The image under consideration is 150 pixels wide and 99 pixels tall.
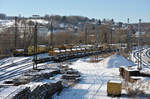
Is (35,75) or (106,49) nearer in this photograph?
(35,75)

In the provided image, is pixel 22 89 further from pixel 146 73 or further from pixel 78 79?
pixel 146 73

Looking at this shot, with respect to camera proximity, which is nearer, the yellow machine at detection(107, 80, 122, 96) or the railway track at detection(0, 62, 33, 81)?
the yellow machine at detection(107, 80, 122, 96)

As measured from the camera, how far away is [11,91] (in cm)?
1102

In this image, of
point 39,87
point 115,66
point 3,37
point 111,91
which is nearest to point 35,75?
point 39,87

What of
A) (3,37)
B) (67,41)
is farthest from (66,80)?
(67,41)

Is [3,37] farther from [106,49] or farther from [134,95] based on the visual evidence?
[134,95]

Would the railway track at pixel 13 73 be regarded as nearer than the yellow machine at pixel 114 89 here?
No

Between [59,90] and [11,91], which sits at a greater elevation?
[11,91]

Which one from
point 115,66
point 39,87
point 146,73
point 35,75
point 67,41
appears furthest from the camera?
point 67,41

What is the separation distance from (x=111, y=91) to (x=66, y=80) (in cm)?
622

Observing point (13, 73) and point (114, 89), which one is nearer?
point (114, 89)

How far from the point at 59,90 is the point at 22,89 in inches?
220

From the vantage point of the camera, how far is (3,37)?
168 ft

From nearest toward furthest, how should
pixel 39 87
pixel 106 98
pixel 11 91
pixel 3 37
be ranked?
pixel 11 91, pixel 39 87, pixel 106 98, pixel 3 37
